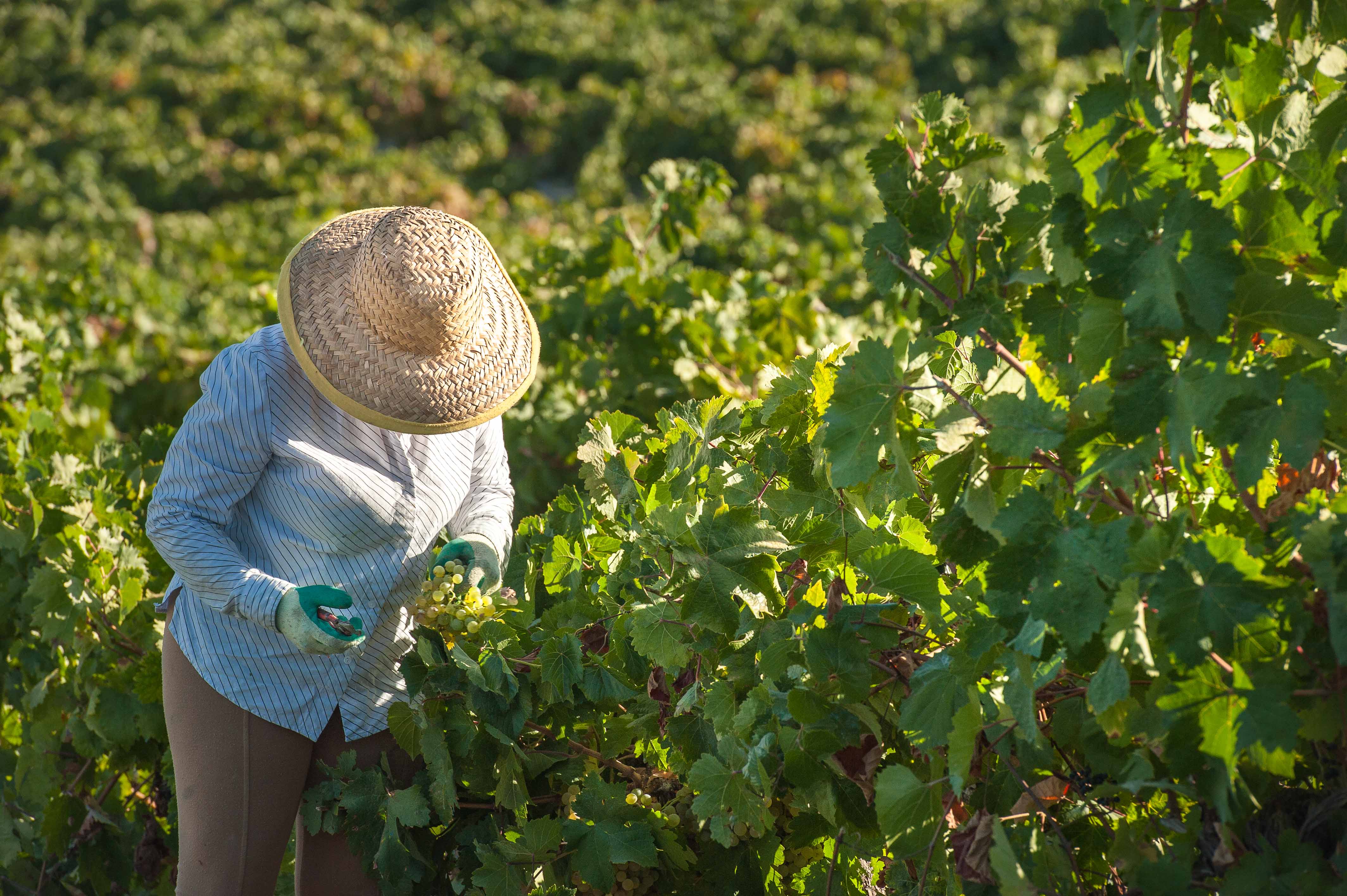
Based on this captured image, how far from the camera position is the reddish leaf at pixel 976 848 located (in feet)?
5.65

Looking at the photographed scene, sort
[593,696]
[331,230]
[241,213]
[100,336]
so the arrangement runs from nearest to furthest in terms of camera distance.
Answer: [593,696] < [331,230] < [100,336] < [241,213]

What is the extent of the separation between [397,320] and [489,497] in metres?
0.54

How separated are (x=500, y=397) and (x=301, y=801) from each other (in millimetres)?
924

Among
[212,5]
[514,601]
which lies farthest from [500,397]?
[212,5]

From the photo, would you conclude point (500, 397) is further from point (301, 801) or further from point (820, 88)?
point (820, 88)

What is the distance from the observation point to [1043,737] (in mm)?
1646

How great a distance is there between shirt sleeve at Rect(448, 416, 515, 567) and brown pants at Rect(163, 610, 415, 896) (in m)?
0.54

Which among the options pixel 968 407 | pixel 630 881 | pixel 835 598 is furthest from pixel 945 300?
pixel 630 881

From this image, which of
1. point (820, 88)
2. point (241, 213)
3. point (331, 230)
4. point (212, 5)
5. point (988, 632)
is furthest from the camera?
point (212, 5)

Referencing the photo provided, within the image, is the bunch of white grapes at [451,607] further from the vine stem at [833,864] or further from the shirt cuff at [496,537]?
the vine stem at [833,864]

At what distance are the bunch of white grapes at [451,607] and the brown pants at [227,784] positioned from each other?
0.38 m

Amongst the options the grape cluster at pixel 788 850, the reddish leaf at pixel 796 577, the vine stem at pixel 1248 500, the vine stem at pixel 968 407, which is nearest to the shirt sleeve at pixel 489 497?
the reddish leaf at pixel 796 577

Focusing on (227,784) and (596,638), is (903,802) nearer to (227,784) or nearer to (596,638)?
(596,638)

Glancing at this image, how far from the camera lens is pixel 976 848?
1738 millimetres
